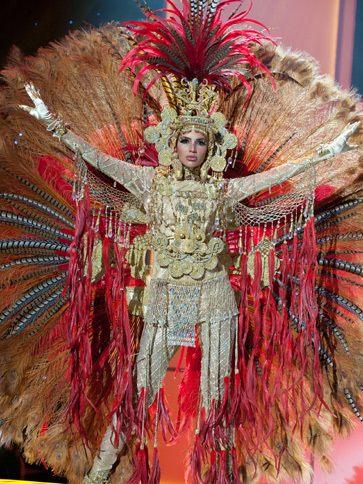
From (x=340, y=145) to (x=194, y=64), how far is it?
0.65 metres

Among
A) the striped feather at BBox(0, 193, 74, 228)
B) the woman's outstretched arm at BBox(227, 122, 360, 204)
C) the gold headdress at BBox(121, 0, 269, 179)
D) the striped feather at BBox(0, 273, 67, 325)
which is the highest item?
the gold headdress at BBox(121, 0, 269, 179)

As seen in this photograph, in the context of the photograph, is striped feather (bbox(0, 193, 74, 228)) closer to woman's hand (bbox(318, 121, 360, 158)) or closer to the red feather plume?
the red feather plume

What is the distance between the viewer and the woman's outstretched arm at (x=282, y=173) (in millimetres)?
2131

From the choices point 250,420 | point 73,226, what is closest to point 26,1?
point 73,226

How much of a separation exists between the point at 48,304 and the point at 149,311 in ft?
1.60

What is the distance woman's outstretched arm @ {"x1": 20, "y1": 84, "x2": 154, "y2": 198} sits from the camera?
208 cm

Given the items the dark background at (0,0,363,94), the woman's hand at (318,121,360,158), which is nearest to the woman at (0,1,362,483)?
the woman's hand at (318,121,360,158)

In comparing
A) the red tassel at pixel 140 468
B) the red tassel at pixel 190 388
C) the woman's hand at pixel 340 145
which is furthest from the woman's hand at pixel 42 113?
the red tassel at pixel 140 468

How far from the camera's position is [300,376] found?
229 cm

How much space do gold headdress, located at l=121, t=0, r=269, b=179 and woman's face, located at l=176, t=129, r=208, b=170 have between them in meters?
0.02

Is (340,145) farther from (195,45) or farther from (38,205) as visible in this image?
(38,205)

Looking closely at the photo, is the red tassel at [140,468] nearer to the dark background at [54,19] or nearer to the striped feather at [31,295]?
the striped feather at [31,295]

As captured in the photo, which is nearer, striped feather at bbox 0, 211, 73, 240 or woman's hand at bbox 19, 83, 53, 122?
woman's hand at bbox 19, 83, 53, 122

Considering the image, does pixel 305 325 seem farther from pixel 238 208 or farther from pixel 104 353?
pixel 104 353
